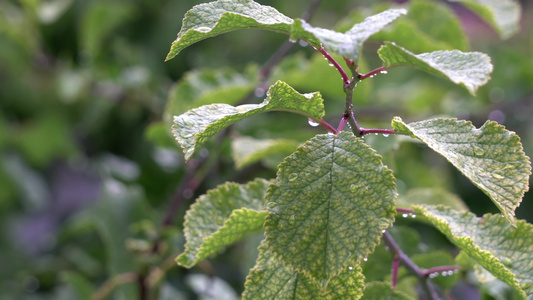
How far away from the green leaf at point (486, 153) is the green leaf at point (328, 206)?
0.06 metres

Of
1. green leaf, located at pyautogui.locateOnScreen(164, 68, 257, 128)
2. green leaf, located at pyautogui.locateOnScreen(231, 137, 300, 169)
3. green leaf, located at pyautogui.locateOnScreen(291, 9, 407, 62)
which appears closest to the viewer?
green leaf, located at pyautogui.locateOnScreen(291, 9, 407, 62)

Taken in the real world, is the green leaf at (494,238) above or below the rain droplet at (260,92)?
above

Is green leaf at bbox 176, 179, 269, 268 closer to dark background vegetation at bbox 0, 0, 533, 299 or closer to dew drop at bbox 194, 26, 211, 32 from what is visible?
dew drop at bbox 194, 26, 211, 32

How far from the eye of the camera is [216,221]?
2.05 ft

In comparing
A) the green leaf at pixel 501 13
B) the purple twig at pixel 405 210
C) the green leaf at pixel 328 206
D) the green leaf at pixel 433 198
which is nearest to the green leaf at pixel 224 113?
the green leaf at pixel 328 206

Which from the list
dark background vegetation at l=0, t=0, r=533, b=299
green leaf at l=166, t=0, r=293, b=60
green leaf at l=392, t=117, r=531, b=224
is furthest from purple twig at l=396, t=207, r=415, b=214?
dark background vegetation at l=0, t=0, r=533, b=299

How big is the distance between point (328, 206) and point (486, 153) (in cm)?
16

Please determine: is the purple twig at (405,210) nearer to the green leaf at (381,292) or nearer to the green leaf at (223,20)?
the green leaf at (381,292)

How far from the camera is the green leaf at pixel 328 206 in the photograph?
0.45 metres

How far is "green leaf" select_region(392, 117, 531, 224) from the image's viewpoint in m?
0.46

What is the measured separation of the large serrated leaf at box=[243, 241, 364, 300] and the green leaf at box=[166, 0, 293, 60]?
0.68 ft

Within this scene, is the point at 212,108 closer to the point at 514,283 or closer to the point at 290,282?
the point at 290,282

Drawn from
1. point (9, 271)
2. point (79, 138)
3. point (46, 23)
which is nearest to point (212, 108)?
point (46, 23)

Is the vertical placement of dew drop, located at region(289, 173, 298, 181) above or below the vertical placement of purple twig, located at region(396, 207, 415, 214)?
above
